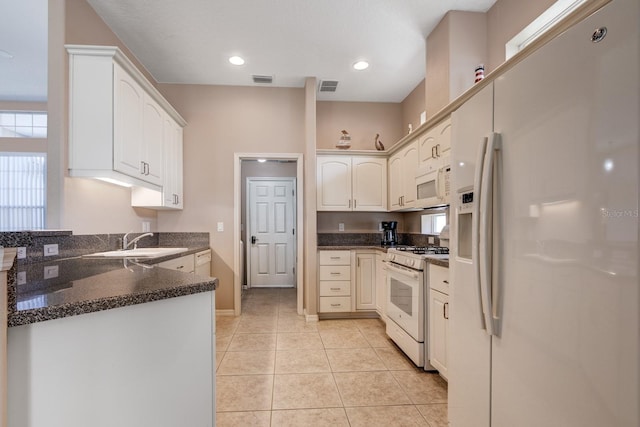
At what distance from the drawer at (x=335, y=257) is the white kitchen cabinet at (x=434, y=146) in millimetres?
1430

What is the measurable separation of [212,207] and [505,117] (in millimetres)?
3406

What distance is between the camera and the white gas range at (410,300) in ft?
7.62

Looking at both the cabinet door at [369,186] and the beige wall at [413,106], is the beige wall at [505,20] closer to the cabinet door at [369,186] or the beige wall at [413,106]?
the beige wall at [413,106]

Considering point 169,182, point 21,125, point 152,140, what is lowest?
point 169,182

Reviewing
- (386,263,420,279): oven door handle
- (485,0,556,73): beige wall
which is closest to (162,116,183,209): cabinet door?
(386,263,420,279): oven door handle

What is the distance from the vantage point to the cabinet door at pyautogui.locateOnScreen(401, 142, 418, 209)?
3.01 metres

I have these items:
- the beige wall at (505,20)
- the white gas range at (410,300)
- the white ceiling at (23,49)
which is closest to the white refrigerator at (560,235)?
the white gas range at (410,300)

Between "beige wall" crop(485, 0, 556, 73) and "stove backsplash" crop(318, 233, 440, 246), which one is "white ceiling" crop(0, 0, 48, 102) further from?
"beige wall" crop(485, 0, 556, 73)

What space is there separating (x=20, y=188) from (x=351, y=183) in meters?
4.61

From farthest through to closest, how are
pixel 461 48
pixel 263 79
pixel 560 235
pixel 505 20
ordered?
pixel 263 79 < pixel 461 48 < pixel 505 20 < pixel 560 235

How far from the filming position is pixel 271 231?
554 cm

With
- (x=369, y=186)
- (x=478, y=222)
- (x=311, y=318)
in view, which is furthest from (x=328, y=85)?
(x=478, y=222)

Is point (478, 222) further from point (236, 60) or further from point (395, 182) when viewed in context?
point (236, 60)

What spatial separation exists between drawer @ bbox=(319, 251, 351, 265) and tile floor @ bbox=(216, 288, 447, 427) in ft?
2.44
